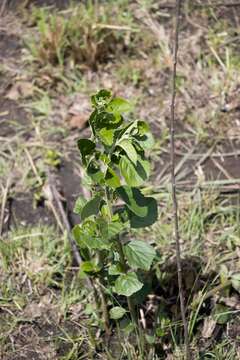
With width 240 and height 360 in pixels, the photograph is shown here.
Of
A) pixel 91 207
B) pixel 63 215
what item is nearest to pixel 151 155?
pixel 63 215

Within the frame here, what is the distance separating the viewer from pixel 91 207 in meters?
1.90

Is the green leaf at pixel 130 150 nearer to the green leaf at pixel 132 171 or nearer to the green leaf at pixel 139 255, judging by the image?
the green leaf at pixel 132 171

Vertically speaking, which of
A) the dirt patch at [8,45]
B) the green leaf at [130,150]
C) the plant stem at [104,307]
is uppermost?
the dirt patch at [8,45]

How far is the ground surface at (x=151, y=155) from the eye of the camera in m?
2.30

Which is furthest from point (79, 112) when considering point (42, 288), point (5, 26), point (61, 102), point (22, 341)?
point (22, 341)

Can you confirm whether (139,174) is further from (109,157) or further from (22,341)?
(22,341)

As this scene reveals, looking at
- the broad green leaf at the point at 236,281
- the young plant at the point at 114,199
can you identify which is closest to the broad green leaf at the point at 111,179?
the young plant at the point at 114,199

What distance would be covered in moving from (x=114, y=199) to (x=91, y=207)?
0.09 meters

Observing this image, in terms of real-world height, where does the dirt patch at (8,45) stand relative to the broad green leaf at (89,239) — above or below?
above

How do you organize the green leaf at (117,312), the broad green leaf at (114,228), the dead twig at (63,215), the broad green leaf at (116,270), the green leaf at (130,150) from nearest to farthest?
the green leaf at (130,150), the broad green leaf at (114,228), the broad green leaf at (116,270), the green leaf at (117,312), the dead twig at (63,215)

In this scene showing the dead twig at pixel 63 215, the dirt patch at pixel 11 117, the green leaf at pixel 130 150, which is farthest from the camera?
the dirt patch at pixel 11 117

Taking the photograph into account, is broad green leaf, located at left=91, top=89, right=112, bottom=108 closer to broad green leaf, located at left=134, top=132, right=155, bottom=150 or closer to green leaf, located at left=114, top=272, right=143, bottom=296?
broad green leaf, located at left=134, top=132, right=155, bottom=150

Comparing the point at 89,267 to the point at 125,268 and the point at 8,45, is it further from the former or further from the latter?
the point at 8,45

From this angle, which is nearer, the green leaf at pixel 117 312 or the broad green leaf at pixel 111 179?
the broad green leaf at pixel 111 179
